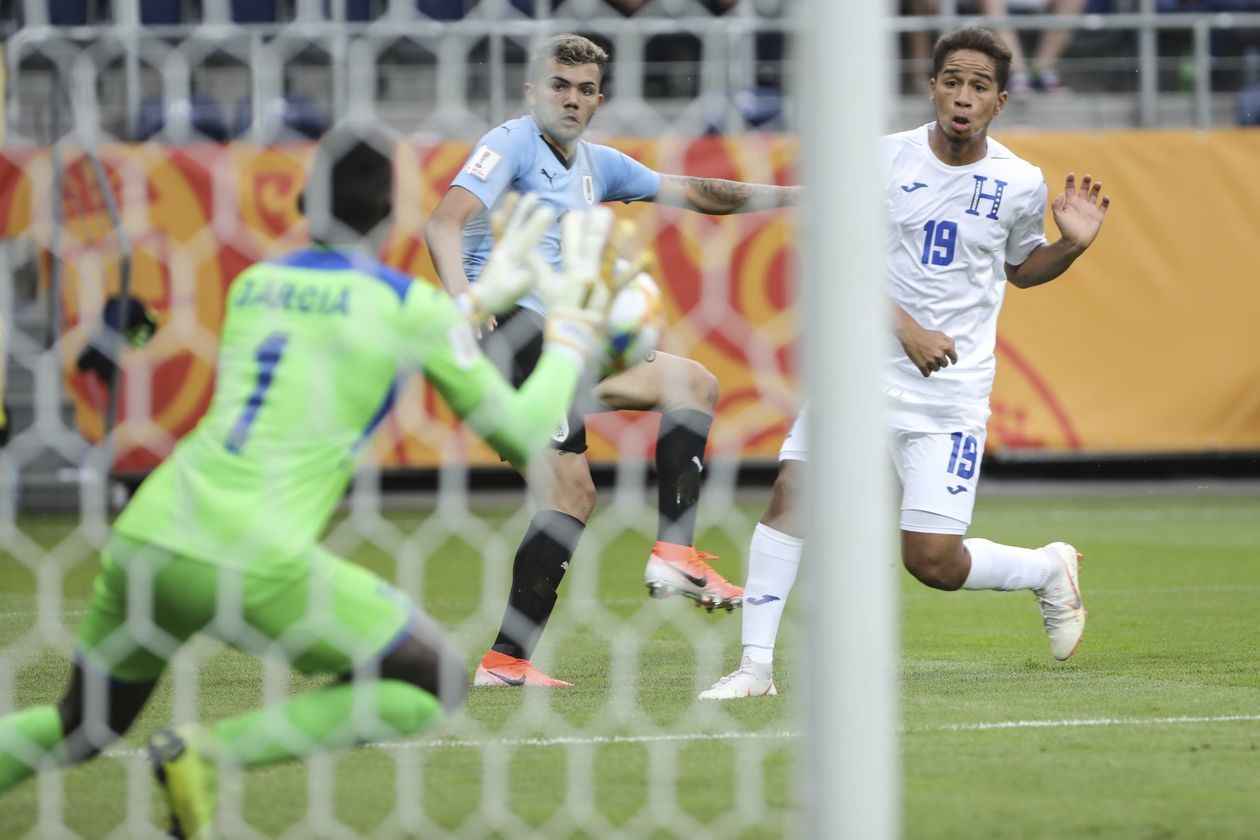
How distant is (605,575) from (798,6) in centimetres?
606

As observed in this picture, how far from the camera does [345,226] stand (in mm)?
Result: 3381

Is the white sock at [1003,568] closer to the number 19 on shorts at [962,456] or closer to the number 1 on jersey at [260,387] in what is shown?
the number 19 on shorts at [962,456]

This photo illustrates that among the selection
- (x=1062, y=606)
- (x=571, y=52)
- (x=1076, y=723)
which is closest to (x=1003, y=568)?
(x=1062, y=606)

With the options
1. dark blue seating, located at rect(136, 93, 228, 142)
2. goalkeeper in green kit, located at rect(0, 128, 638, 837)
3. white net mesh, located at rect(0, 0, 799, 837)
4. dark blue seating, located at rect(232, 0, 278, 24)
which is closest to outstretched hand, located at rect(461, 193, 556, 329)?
goalkeeper in green kit, located at rect(0, 128, 638, 837)

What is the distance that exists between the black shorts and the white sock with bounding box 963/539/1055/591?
1202mm

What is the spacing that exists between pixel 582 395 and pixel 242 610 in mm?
2311

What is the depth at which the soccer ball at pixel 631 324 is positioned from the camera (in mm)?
3420

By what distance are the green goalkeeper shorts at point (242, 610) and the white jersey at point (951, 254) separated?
230 centimetres

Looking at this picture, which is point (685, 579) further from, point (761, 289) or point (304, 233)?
point (761, 289)

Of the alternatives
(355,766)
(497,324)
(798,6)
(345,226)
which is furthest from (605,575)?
(798,6)

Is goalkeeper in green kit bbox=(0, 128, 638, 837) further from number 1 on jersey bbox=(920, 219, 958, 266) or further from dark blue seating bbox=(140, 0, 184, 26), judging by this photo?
A: dark blue seating bbox=(140, 0, 184, 26)

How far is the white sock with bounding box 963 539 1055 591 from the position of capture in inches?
208

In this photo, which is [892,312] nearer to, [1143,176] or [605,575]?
[605,575]

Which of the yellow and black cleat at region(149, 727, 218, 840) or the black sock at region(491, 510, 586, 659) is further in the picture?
the black sock at region(491, 510, 586, 659)
